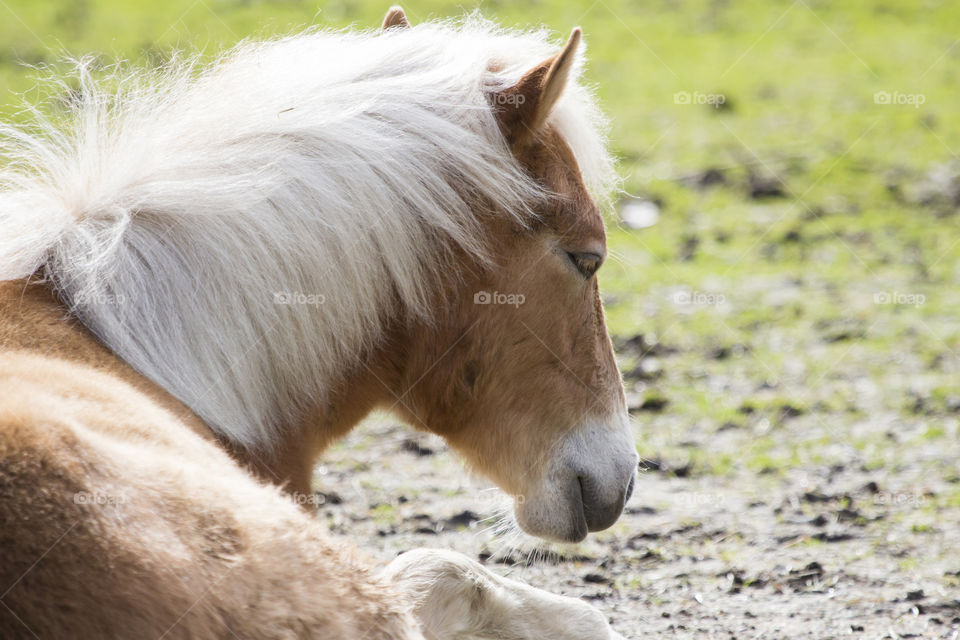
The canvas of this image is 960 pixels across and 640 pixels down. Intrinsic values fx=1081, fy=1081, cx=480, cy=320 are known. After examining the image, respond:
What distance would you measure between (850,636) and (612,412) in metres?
1.06

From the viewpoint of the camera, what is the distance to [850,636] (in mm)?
3375

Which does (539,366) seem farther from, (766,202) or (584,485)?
(766,202)

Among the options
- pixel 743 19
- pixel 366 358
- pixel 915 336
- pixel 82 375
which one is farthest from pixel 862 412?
pixel 743 19

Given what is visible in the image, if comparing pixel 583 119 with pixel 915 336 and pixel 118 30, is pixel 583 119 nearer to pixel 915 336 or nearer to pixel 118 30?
pixel 915 336

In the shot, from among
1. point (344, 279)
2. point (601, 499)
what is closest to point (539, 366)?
point (601, 499)

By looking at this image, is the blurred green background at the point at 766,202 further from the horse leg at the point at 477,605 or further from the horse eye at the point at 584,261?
the horse leg at the point at 477,605

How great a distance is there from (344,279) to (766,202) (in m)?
6.33

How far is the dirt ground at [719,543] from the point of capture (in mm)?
3529

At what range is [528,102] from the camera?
9.59 feet

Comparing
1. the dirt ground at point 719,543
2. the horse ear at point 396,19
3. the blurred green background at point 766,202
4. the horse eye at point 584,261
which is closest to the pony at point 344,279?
the horse eye at point 584,261

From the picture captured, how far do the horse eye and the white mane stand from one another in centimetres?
21

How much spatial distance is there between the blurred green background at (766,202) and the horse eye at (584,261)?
53 centimetres

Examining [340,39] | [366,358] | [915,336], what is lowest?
[915,336]

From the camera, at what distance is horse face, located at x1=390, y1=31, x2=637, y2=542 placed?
2.96m
